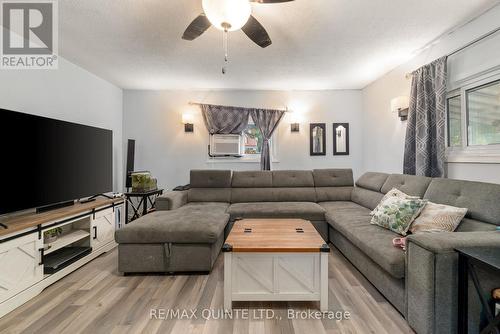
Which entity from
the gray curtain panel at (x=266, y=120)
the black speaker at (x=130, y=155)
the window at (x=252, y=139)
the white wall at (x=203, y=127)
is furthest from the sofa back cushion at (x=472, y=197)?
the black speaker at (x=130, y=155)

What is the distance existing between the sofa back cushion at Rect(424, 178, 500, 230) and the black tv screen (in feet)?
11.8

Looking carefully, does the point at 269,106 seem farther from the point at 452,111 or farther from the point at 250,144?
the point at 452,111

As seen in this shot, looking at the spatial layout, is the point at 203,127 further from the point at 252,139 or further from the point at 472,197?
the point at 472,197

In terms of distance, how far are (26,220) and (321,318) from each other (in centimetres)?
243

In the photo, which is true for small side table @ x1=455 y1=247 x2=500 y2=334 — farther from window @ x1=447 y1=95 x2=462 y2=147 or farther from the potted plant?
the potted plant

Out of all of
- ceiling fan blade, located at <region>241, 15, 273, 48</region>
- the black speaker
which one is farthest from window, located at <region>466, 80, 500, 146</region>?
the black speaker

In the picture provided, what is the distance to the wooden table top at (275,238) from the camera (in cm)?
160

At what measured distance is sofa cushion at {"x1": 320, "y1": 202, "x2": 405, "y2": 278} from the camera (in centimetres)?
153

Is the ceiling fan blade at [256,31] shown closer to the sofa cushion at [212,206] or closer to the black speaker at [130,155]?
the sofa cushion at [212,206]

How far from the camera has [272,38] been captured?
2.39m

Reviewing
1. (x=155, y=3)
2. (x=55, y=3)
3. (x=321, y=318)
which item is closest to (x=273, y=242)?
(x=321, y=318)

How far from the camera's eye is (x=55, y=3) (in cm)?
187

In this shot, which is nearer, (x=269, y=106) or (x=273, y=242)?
(x=273, y=242)

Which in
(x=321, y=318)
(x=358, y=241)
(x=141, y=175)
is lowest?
(x=321, y=318)
